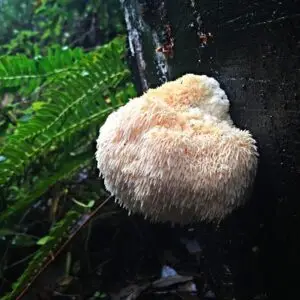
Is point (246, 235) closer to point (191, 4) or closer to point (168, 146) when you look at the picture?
point (168, 146)

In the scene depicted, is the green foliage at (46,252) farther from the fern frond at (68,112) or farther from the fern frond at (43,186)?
the fern frond at (68,112)

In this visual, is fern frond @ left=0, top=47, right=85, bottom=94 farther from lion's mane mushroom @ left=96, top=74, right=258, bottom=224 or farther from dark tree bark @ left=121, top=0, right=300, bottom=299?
lion's mane mushroom @ left=96, top=74, right=258, bottom=224

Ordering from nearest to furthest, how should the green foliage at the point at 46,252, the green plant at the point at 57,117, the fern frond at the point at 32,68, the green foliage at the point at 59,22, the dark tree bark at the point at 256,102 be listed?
the dark tree bark at the point at 256,102
the green foliage at the point at 46,252
the green plant at the point at 57,117
the fern frond at the point at 32,68
the green foliage at the point at 59,22

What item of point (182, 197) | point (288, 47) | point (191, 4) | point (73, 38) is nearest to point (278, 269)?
point (182, 197)

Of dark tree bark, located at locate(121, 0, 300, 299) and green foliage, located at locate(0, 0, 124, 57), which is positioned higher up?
green foliage, located at locate(0, 0, 124, 57)

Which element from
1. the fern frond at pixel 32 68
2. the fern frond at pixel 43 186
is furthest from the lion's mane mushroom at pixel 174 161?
the fern frond at pixel 32 68

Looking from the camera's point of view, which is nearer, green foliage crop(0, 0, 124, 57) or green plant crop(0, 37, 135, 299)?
green plant crop(0, 37, 135, 299)

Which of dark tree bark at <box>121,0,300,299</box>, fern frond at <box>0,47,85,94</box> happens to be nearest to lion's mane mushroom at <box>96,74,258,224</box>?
dark tree bark at <box>121,0,300,299</box>
